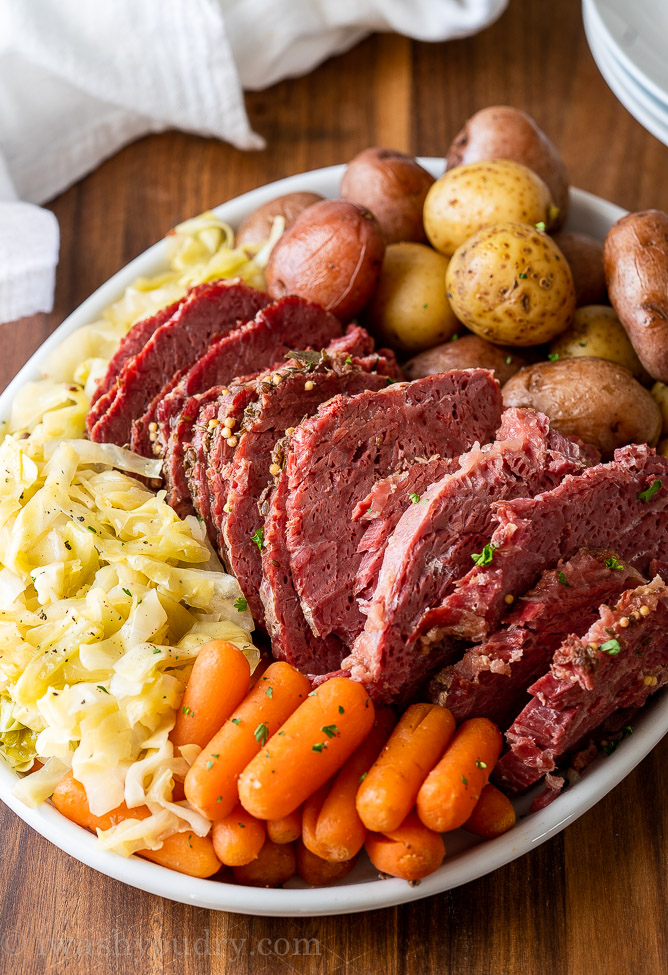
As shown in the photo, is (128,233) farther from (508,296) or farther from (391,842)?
(391,842)

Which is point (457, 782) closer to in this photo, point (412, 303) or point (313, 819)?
point (313, 819)

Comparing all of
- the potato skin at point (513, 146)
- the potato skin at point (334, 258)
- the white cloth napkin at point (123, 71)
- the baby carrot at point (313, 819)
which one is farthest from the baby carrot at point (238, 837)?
the white cloth napkin at point (123, 71)

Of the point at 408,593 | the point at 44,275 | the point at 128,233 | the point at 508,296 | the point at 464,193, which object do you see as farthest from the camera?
the point at 128,233

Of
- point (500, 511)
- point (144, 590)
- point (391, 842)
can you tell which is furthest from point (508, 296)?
point (391, 842)

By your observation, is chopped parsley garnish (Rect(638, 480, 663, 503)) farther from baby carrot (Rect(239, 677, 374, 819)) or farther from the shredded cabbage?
the shredded cabbage

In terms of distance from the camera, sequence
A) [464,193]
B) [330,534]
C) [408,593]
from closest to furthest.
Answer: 1. [408,593]
2. [330,534]
3. [464,193]


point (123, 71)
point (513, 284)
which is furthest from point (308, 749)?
point (123, 71)

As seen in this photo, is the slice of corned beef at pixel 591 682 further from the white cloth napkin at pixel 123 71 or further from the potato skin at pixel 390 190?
the white cloth napkin at pixel 123 71
